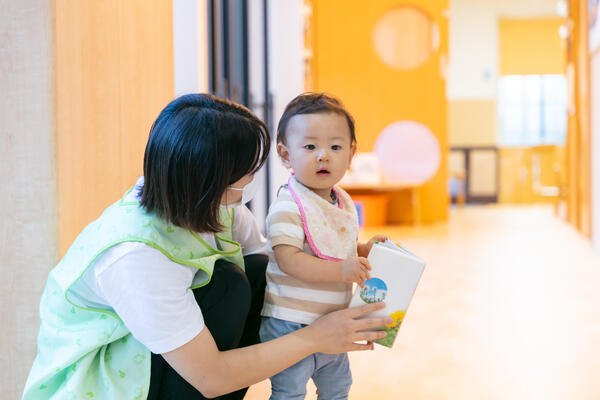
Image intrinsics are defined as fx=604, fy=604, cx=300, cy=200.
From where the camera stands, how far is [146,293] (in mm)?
900

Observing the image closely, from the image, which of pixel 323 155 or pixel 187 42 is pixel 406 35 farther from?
pixel 323 155

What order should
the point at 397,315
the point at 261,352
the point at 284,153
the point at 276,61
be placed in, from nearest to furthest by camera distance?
the point at 261,352, the point at 397,315, the point at 284,153, the point at 276,61

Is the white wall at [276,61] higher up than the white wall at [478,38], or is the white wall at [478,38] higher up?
the white wall at [478,38]

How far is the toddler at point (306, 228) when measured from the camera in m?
1.17

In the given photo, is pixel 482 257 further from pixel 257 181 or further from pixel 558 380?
pixel 257 181

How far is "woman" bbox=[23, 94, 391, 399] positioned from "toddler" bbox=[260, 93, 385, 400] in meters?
0.11

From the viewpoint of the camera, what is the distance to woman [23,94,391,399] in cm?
92

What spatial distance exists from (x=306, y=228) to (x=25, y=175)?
21.1 inches

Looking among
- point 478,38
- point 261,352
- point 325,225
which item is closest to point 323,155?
point 325,225

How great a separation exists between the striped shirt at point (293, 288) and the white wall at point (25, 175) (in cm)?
42

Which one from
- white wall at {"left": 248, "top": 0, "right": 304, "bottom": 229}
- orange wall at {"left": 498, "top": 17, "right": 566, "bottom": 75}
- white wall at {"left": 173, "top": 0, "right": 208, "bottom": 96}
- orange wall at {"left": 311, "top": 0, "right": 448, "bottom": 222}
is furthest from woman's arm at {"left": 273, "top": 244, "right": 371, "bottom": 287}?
orange wall at {"left": 498, "top": 17, "right": 566, "bottom": 75}

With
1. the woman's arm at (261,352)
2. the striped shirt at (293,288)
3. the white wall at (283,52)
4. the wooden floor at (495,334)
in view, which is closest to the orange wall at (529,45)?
the wooden floor at (495,334)

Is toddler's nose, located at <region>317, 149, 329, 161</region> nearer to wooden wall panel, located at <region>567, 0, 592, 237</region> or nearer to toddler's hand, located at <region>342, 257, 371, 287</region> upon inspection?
toddler's hand, located at <region>342, 257, 371, 287</region>

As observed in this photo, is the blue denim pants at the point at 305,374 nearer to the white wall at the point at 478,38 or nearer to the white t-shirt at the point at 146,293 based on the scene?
the white t-shirt at the point at 146,293
